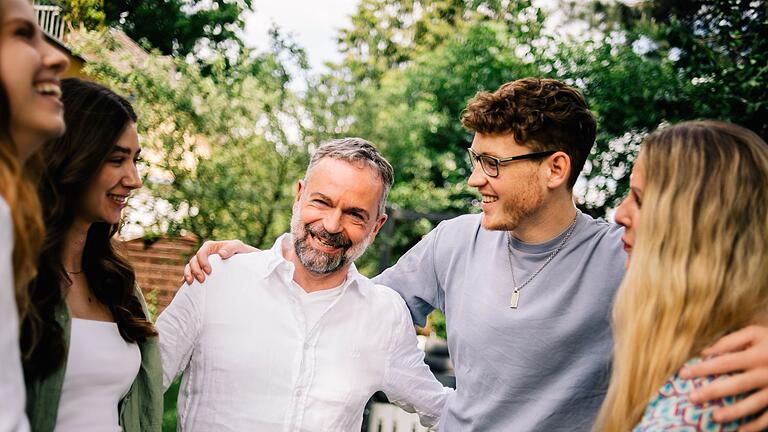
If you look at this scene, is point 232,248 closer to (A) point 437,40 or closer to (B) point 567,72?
(B) point 567,72

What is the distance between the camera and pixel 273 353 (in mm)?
2318

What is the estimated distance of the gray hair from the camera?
249 cm

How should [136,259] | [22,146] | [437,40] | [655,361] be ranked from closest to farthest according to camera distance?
1. [22,146]
2. [655,361]
3. [136,259]
4. [437,40]

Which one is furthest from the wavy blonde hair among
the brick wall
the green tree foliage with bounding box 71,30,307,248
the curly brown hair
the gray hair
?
the brick wall

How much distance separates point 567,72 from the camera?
817cm

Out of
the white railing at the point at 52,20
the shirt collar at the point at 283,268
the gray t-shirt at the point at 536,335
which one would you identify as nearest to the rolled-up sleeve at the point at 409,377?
the gray t-shirt at the point at 536,335

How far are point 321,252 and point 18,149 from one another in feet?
4.44

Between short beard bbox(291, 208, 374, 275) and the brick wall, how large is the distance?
6050mm

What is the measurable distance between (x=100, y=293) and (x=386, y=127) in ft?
28.2

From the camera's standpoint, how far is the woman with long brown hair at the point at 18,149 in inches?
38.9

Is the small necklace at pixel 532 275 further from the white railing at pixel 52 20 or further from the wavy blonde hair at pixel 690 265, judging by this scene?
the white railing at pixel 52 20

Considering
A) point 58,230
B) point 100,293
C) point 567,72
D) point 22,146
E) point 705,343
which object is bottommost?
point 100,293

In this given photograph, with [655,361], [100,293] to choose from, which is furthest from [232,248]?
[655,361]

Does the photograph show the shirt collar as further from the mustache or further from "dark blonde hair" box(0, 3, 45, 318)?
"dark blonde hair" box(0, 3, 45, 318)
